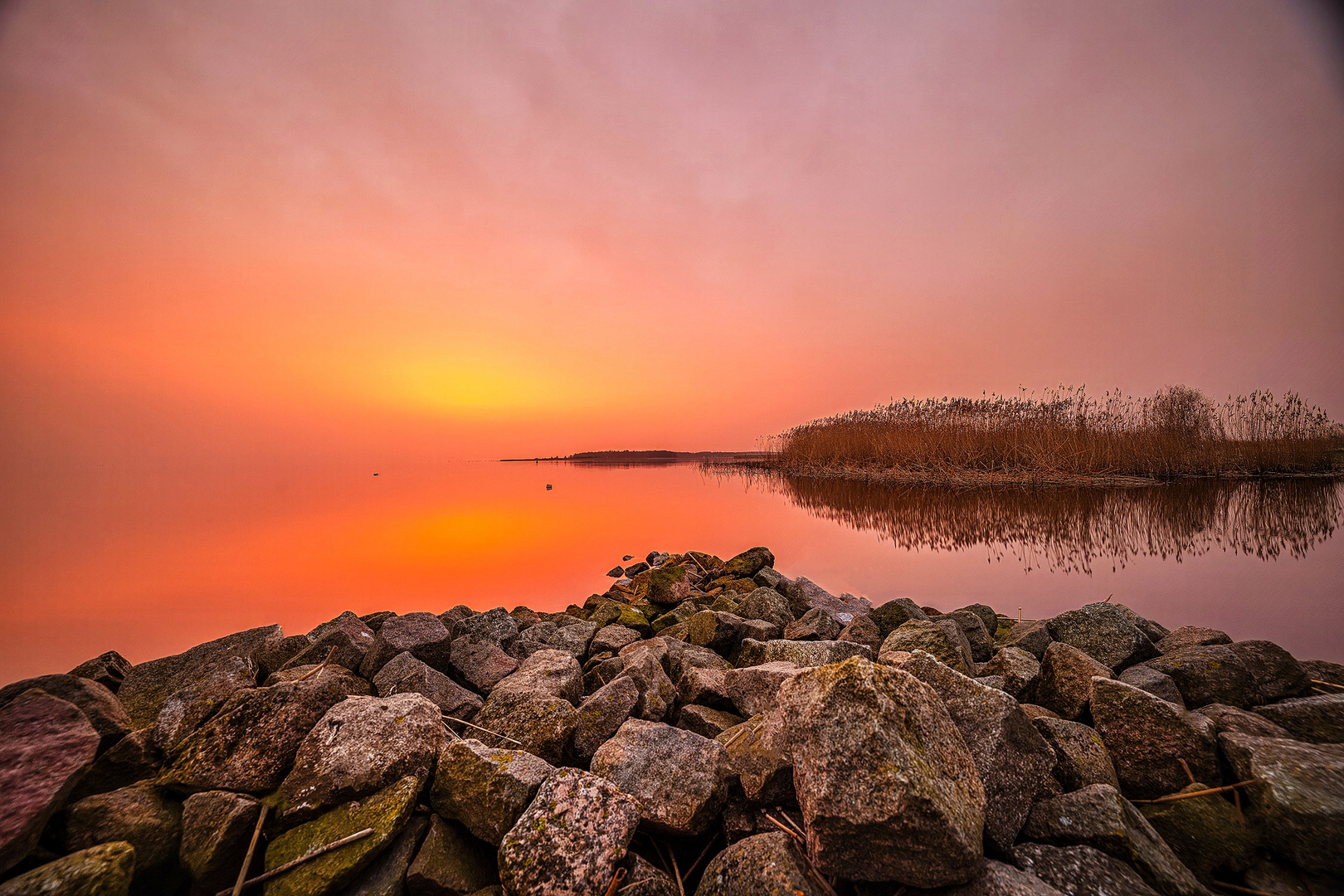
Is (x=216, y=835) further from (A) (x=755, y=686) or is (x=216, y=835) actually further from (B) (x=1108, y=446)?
(B) (x=1108, y=446)

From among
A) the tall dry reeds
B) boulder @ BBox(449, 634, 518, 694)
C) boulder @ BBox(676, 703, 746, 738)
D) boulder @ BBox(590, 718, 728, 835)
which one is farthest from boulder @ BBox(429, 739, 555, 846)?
the tall dry reeds

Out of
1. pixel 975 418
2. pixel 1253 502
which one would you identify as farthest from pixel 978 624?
pixel 975 418

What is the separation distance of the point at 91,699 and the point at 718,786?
3.10 meters

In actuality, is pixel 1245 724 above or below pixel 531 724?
above

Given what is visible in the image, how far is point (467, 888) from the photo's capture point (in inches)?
66.9

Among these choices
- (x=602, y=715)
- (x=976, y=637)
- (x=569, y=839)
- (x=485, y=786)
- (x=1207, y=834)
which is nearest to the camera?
(x=569, y=839)

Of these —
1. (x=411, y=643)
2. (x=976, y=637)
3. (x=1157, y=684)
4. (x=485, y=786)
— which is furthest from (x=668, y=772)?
(x=976, y=637)

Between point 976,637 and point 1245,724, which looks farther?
point 976,637

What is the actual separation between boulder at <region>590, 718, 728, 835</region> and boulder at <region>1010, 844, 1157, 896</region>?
3.34 ft

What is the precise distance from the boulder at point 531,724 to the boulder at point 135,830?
3.64 ft

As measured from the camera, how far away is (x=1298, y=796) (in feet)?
5.27

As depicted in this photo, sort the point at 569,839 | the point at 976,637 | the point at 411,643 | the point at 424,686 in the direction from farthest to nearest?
the point at 976,637, the point at 411,643, the point at 424,686, the point at 569,839

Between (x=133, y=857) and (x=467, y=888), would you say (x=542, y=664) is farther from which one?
(x=133, y=857)

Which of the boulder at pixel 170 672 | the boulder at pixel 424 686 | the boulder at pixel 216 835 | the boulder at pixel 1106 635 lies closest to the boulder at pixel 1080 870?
the boulder at pixel 1106 635
